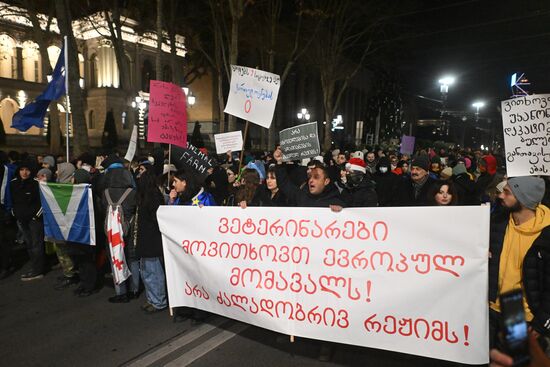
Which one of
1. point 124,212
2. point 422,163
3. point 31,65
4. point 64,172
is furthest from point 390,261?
point 31,65

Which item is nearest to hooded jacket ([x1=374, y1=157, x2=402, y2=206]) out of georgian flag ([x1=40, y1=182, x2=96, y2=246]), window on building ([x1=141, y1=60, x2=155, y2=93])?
georgian flag ([x1=40, y1=182, x2=96, y2=246])

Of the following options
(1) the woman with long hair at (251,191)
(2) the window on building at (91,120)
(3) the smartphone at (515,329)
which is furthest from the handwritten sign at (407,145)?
(2) the window on building at (91,120)

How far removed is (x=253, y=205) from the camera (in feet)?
16.4

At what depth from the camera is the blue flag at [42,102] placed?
7.05 metres

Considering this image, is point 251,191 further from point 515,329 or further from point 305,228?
point 515,329

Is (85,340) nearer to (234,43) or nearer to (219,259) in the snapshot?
(219,259)

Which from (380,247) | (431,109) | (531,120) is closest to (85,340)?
(380,247)

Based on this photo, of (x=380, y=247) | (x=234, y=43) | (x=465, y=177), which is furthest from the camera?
(x=234, y=43)

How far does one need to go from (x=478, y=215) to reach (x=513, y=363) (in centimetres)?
164

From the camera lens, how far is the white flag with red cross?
4.82 meters

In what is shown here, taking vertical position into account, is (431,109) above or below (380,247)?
above

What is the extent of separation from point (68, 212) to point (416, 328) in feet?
14.7

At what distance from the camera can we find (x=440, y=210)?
112 inches

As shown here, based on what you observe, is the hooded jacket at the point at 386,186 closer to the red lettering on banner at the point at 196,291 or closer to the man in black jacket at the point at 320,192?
the man in black jacket at the point at 320,192
